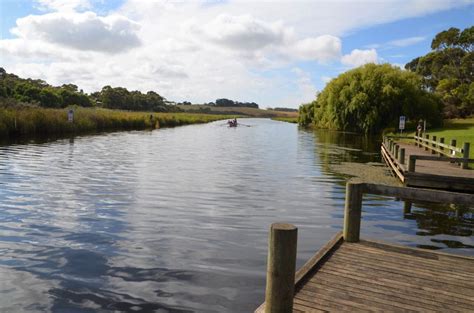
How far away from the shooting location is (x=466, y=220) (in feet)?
37.5

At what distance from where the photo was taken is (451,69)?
7588cm

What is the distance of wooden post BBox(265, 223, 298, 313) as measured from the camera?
4.23m

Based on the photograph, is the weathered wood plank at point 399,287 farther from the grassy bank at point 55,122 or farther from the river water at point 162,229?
the grassy bank at point 55,122

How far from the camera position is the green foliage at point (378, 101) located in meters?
51.7

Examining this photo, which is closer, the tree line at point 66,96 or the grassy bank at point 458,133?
the grassy bank at point 458,133

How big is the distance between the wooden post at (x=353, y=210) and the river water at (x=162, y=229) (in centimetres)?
115

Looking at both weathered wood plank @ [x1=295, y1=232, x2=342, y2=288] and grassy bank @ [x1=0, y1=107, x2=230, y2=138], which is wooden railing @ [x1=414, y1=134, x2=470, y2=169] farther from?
grassy bank @ [x1=0, y1=107, x2=230, y2=138]

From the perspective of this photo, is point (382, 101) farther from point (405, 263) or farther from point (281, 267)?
point (281, 267)

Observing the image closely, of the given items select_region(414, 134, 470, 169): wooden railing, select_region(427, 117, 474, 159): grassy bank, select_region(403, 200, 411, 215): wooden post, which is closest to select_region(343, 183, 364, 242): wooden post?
select_region(403, 200, 411, 215): wooden post

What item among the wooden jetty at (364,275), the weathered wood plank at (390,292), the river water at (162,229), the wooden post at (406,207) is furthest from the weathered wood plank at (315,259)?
the wooden post at (406,207)

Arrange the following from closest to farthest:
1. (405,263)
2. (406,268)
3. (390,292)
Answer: (390,292) → (406,268) → (405,263)

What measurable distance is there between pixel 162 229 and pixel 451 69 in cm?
7988

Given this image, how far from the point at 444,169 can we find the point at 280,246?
14653 mm

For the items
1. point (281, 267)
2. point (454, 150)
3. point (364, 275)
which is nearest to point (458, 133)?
point (454, 150)
